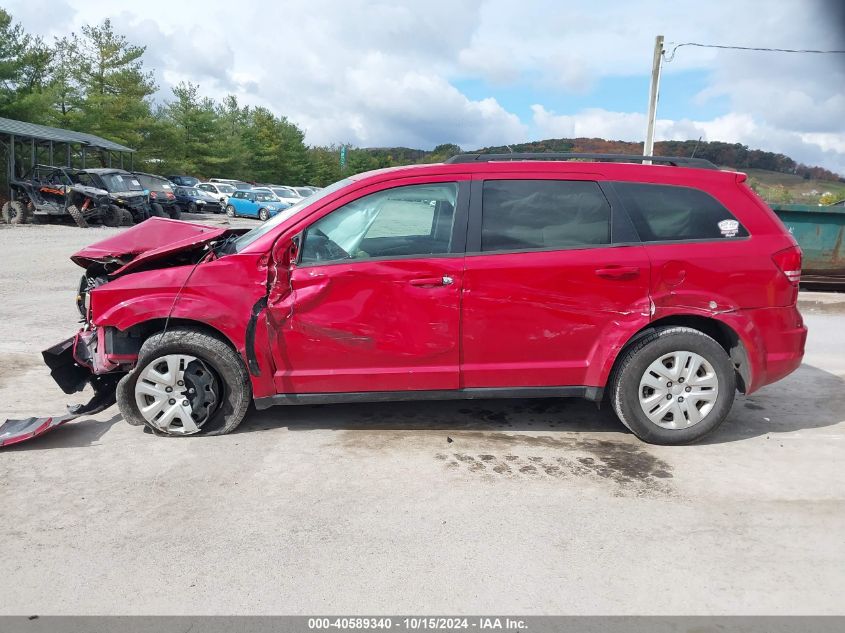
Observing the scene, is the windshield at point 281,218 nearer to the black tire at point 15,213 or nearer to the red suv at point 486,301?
the red suv at point 486,301

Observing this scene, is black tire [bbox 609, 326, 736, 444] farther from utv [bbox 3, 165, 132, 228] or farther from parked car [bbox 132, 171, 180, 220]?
parked car [bbox 132, 171, 180, 220]

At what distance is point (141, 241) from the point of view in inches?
206

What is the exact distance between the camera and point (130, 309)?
4.35 m

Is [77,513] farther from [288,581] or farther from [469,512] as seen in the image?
[469,512]

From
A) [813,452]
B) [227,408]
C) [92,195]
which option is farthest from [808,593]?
[92,195]

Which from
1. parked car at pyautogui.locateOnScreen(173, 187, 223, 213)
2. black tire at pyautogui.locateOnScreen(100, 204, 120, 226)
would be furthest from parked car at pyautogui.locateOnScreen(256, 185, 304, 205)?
black tire at pyautogui.locateOnScreen(100, 204, 120, 226)

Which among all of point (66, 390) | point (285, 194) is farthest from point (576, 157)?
point (285, 194)

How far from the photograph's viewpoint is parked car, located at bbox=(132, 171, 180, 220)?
22.9 metres

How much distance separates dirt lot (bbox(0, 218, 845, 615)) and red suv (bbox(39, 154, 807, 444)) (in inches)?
14.7

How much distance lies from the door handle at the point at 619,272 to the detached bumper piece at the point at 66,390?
11.8 ft

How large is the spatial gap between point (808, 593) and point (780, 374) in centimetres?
200

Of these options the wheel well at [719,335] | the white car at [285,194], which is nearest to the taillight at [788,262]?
the wheel well at [719,335]

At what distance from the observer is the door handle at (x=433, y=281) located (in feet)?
13.8

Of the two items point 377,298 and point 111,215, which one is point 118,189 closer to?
point 111,215
